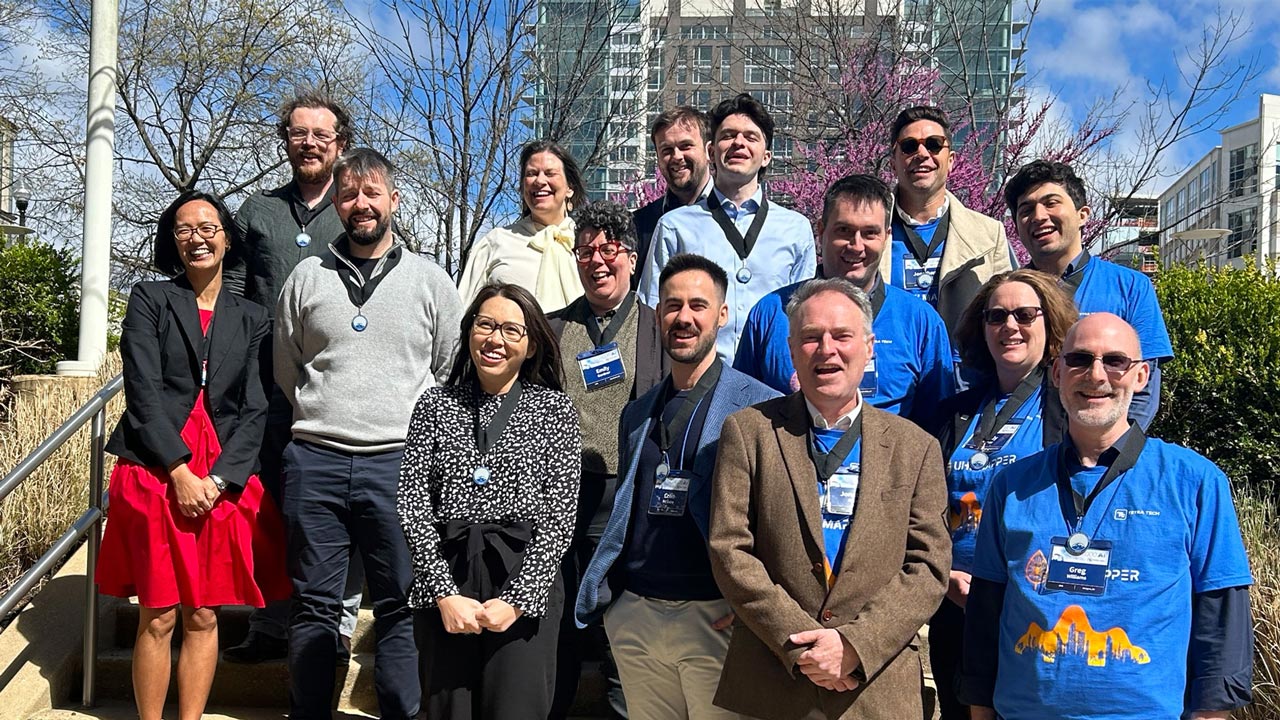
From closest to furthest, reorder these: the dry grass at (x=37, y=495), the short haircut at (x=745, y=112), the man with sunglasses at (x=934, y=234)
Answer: the man with sunglasses at (x=934, y=234)
the short haircut at (x=745, y=112)
the dry grass at (x=37, y=495)

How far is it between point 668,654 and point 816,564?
25.2 inches

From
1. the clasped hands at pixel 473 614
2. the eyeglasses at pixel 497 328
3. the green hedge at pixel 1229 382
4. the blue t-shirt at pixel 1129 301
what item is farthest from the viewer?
the green hedge at pixel 1229 382

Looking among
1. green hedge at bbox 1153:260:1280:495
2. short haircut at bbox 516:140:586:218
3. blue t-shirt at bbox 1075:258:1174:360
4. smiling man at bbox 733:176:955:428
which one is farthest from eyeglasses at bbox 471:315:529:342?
green hedge at bbox 1153:260:1280:495

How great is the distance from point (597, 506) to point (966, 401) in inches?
55.4

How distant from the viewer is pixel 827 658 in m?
2.86

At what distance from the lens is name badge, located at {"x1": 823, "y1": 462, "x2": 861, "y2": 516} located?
9.93 ft

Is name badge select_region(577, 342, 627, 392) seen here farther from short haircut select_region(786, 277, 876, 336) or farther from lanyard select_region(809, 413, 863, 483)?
lanyard select_region(809, 413, 863, 483)

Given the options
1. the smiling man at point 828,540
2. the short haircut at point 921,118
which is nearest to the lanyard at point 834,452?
the smiling man at point 828,540

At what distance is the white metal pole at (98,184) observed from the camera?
903 cm

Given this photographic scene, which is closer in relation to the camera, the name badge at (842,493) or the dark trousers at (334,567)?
the name badge at (842,493)

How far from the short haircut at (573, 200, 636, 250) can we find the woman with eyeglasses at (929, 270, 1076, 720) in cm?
136

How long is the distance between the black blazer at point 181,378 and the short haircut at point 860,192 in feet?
7.93

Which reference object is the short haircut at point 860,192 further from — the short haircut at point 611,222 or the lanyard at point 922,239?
the short haircut at point 611,222

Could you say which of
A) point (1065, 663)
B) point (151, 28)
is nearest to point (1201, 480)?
point (1065, 663)
